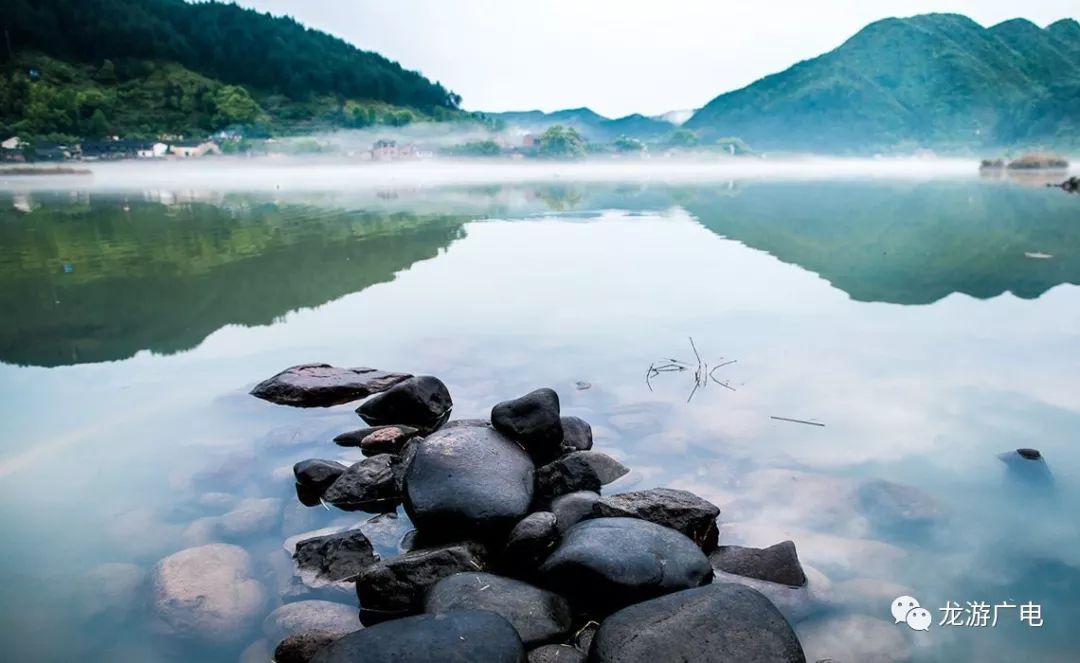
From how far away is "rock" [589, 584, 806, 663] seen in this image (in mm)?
3199

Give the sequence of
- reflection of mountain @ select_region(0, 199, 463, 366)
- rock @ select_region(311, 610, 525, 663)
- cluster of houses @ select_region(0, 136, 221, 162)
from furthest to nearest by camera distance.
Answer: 1. cluster of houses @ select_region(0, 136, 221, 162)
2. reflection of mountain @ select_region(0, 199, 463, 366)
3. rock @ select_region(311, 610, 525, 663)

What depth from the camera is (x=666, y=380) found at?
7609mm

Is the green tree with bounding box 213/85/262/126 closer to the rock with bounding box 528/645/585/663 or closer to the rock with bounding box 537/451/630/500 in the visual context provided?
the rock with bounding box 537/451/630/500

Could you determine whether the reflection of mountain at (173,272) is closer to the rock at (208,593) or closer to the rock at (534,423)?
the rock at (208,593)

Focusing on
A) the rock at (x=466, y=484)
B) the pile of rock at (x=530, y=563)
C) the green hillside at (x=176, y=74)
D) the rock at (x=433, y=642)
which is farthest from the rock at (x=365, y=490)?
the green hillside at (x=176, y=74)

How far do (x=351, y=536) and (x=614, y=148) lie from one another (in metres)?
174

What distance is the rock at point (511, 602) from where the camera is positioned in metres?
3.58

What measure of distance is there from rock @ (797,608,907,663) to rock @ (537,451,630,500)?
177cm

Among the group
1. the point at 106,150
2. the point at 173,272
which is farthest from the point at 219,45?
the point at 173,272

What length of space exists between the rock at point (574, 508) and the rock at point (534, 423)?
0.65 metres

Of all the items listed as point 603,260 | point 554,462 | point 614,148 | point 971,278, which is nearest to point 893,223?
point 971,278

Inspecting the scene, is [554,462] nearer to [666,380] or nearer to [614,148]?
[666,380]

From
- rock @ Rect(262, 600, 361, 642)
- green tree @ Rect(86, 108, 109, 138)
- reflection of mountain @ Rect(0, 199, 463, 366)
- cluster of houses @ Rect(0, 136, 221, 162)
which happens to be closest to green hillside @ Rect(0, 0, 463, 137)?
green tree @ Rect(86, 108, 109, 138)

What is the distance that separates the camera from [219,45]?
477 feet
